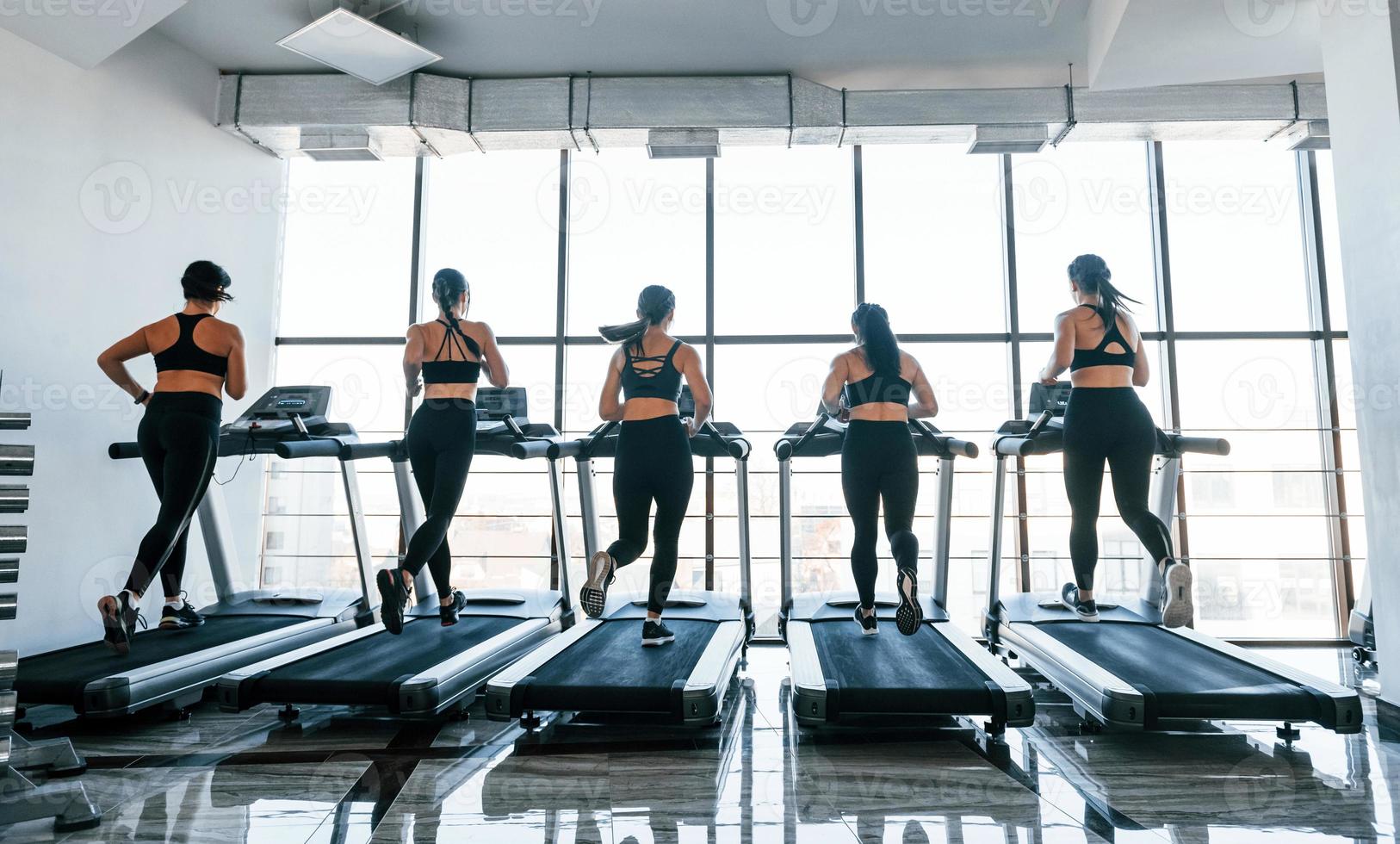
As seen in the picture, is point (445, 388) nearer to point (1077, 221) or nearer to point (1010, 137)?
point (1010, 137)

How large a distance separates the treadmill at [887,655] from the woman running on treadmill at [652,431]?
0.65 meters

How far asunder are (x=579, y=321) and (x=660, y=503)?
2.59 meters

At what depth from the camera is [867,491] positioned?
3.04 meters

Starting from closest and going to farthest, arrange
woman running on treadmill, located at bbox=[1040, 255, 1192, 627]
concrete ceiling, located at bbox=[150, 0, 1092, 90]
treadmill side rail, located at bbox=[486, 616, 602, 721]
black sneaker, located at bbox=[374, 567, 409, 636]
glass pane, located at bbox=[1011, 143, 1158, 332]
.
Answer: treadmill side rail, located at bbox=[486, 616, 602, 721] < black sneaker, located at bbox=[374, 567, 409, 636] < woman running on treadmill, located at bbox=[1040, 255, 1192, 627] < concrete ceiling, located at bbox=[150, 0, 1092, 90] < glass pane, located at bbox=[1011, 143, 1158, 332]

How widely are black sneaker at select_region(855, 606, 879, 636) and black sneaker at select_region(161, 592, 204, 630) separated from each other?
297 centimetres

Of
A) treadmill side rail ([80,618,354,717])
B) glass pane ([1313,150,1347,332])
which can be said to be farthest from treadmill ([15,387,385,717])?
glass pane ([1313,150,1347,332])

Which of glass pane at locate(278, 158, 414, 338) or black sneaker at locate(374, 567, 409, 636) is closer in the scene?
black sneaker at locate(374, 567, 409, 636)

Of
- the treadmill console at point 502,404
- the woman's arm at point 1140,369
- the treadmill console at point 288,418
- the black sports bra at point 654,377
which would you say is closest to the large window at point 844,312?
the treadmill console at point 502,404

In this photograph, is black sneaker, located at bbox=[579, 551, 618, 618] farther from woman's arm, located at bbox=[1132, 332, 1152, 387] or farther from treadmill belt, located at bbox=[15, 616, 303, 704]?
woman's arm, located at bbox=[1132, 332, 1152, 387]

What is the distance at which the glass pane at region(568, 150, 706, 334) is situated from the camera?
543 cm

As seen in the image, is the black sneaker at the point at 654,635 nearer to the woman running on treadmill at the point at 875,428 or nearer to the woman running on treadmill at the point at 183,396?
the woman running on treadmill at the point at 875,428

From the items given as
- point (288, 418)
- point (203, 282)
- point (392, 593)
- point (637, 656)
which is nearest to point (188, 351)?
Result: point (203, 282)

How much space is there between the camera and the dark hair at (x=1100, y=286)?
Answer: 10.5 ft

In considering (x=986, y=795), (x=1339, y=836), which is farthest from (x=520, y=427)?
(x=1339, y=836)
